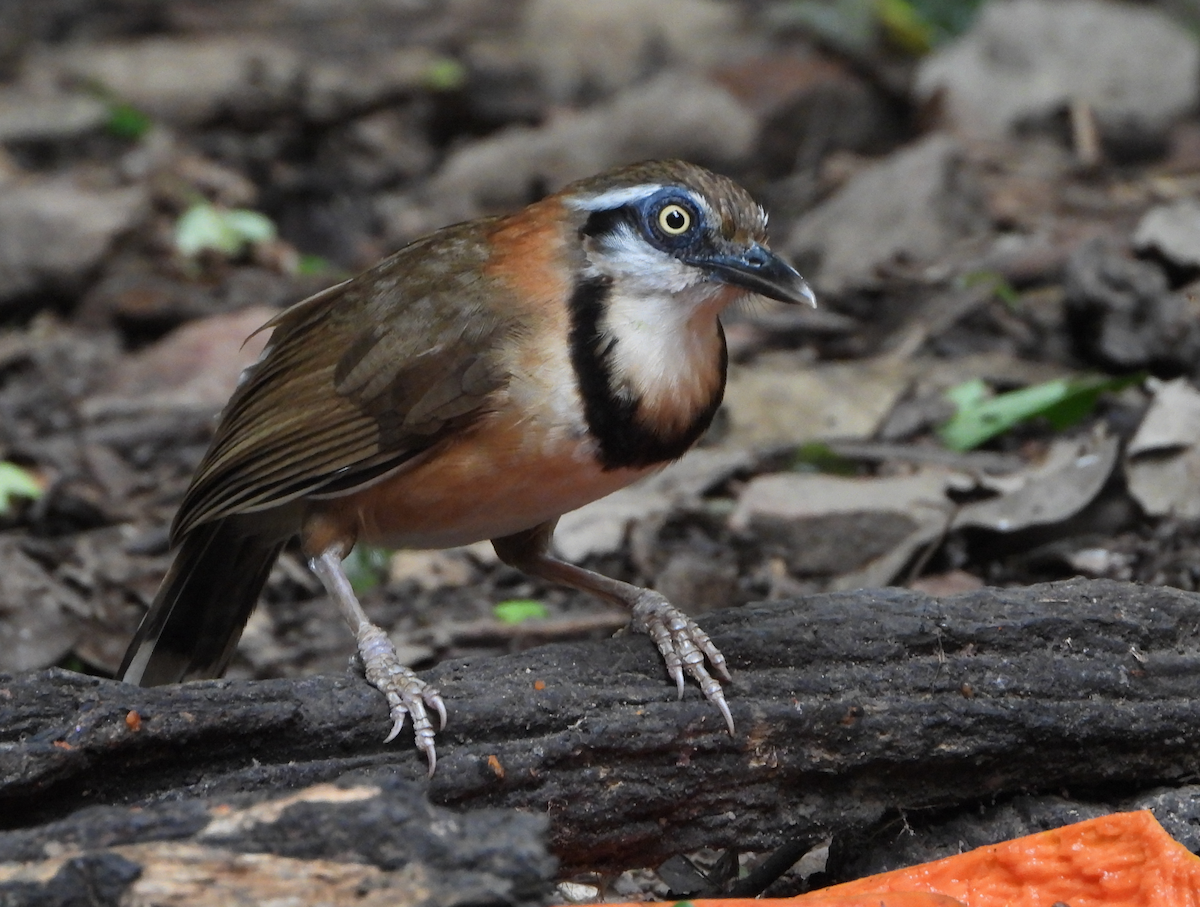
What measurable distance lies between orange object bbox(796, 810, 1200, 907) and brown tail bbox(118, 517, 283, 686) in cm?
238

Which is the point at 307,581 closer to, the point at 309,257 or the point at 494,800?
the point at 494,800

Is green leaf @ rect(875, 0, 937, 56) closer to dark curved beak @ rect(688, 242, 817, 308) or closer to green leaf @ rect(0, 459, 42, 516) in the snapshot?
green leaf @ rect(0, 459, 42, 516)

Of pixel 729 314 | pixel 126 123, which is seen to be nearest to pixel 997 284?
pixel 729 314

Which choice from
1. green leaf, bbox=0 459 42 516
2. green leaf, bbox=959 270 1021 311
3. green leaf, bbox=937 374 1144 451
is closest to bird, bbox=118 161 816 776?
green leaf, bbox=0 459 42 516

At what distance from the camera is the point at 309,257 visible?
953 cm

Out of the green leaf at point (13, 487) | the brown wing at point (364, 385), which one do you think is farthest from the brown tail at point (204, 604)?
the green leaf at point (13, 487)

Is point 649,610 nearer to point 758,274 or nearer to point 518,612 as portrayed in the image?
point 758,274

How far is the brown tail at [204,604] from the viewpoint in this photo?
4832 millimetres

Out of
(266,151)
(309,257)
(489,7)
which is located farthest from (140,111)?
(489,7)

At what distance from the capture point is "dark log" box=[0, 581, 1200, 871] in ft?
10.6

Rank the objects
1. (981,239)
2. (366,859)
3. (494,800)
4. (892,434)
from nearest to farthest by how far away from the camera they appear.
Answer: (366,859), (494,800), (892,434), (981,239)

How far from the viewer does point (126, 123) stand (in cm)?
1101

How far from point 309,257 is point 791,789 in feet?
21.9

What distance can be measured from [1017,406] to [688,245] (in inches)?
101
